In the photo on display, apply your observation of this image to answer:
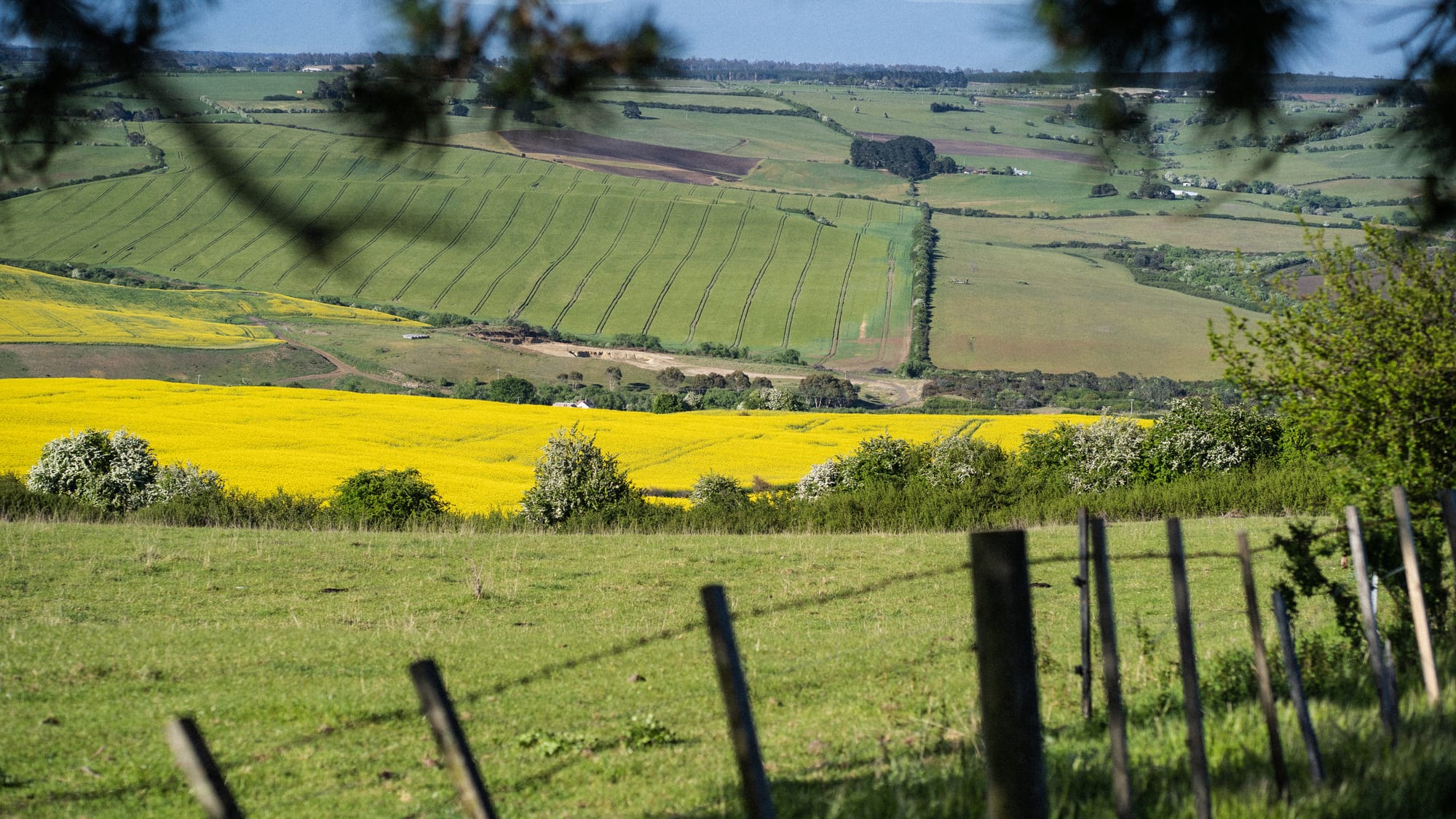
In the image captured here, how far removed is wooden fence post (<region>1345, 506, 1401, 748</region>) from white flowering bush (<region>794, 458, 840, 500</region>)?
79.5 ft

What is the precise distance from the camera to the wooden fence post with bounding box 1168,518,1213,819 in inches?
169

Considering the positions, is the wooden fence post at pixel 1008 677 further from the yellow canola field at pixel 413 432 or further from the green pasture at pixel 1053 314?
the green pasture at pixel 1053 314

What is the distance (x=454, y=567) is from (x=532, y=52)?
15.7 meters

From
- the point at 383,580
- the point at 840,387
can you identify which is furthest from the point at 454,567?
the point at 840,387

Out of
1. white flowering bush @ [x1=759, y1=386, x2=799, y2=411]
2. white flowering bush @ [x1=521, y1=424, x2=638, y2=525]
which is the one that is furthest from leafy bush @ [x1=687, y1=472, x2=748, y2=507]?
white flowering bush @ [x1=759, y1=386, x2=799, y2=411]

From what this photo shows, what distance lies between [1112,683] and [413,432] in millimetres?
37865

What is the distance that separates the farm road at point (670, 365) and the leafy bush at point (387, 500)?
4524 centimetres

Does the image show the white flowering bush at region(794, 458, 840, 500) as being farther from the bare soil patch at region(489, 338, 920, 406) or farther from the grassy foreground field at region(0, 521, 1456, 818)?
the bare soil patch at region(489, 338, 920, 406)

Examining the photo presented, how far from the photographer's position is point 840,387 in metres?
66.5

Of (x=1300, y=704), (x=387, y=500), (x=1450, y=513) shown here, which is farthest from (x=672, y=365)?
(x=1300, y=704)

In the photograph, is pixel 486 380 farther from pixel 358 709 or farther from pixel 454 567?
pixel 358 709

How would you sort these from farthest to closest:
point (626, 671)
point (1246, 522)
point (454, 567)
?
point (1246, 522), point (454, 567), point (626, 671)

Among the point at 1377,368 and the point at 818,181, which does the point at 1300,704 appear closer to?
the point at 1377,368

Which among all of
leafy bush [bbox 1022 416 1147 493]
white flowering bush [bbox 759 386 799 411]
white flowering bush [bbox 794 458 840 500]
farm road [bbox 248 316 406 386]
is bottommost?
white flowering bush [bbox 794 458 840 500]
